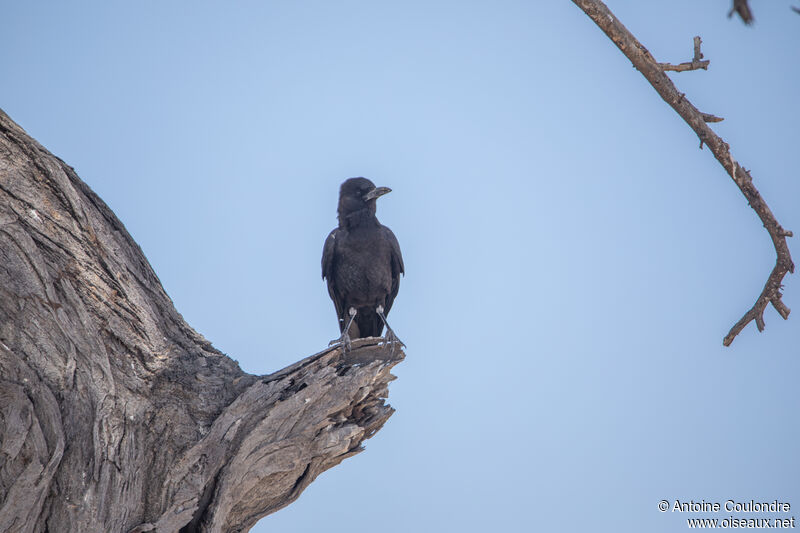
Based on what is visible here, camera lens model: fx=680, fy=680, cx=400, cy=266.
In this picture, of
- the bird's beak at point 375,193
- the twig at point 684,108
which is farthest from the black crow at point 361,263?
the twig at point 684,108

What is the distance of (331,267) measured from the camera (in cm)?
725

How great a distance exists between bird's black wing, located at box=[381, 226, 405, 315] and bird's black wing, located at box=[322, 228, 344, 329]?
1.69 feet

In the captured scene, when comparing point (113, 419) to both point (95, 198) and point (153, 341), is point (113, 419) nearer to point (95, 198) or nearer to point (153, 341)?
point (153, 341)

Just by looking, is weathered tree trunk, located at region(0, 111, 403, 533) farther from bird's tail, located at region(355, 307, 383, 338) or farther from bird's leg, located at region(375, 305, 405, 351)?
bird's tail, located at region(355, 307, 383, 338)

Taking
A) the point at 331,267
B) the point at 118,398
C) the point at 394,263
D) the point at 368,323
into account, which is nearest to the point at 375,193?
the point at 394,263

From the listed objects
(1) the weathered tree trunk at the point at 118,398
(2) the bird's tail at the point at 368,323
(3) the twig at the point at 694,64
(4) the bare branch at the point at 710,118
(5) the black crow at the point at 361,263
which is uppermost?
(5) the black crow at the point at 361,263

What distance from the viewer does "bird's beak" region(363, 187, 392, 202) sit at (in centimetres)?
717

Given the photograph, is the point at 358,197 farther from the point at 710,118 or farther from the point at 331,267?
the point at 710,118

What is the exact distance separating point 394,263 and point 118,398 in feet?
13.0

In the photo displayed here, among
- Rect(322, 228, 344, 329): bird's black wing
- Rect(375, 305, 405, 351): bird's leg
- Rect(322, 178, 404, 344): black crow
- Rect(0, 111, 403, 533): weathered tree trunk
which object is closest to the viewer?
Rect(0, 111, 403, 533): weathered tree trunk

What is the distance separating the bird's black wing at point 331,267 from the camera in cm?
721

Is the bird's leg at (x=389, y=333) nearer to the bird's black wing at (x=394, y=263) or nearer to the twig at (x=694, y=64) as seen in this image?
the bird's black wing at (x=394, y=263)

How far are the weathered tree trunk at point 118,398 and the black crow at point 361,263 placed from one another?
9.14 feet

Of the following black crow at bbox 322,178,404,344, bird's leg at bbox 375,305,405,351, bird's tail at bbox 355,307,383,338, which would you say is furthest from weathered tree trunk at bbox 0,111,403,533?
bird's tail at bbox 355,307,383,338
